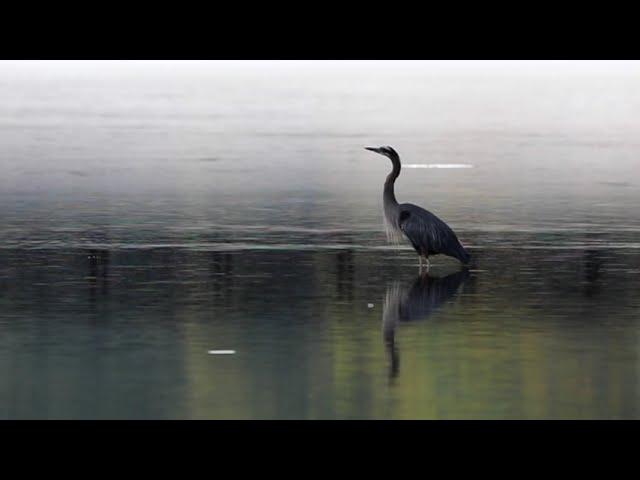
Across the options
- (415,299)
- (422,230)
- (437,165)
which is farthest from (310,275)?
(437,165)

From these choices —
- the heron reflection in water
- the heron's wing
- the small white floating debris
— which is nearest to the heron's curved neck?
the heron's wing

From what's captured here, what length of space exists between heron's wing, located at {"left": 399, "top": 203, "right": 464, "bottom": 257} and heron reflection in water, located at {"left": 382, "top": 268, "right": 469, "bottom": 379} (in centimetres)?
31

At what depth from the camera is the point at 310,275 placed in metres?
19.4

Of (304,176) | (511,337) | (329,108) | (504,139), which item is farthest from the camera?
(329,108)

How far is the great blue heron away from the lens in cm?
1997

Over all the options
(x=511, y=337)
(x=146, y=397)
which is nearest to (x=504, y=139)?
(x=511, y=337)

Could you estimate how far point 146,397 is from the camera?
13320 mm

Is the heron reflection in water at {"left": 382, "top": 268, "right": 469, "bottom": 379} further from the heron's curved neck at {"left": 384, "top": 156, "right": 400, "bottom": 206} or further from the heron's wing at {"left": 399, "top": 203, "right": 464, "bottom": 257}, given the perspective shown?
the heron's curved neck at {"left": 384, "top": 156, "right": 400, "bottom": 206}

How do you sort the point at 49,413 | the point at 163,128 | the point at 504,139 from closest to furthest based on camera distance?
the point at 49,413 < the point at 504,139 < the point at 163,128

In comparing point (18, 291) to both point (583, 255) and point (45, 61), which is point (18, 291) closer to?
point (583, 255)

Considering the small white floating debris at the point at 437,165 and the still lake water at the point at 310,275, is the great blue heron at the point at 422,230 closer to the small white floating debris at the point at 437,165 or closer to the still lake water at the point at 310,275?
the still lake water at the point at 310,275

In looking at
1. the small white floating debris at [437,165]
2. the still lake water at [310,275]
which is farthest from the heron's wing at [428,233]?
the small white floating debris at [437,165]

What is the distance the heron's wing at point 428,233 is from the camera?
65.5 feet

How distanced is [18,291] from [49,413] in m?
5.60
